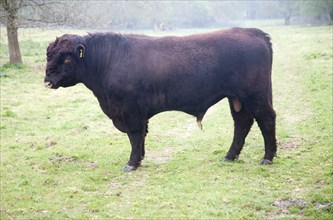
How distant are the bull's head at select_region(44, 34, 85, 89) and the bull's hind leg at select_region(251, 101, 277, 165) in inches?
130

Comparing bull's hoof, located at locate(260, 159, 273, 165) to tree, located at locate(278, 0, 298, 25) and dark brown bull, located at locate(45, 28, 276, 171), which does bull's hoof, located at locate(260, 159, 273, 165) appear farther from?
tree, located at locate(278, 0, 298, 25)

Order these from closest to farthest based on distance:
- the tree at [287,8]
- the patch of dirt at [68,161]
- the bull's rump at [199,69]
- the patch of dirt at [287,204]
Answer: the patch of dirt at [287,204]
the bull's rump at [199,69]
the patch of dirt at [68,161]
the tree at [287,8]

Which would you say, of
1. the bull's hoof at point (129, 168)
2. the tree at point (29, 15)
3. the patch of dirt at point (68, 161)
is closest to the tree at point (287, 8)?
the tree at point (29, 15)

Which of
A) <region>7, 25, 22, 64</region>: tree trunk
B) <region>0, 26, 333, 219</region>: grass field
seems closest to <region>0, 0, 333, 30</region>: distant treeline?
<region>7, 25, 22, 64</region>: tree trunk

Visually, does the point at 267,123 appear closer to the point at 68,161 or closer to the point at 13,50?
the point at 68,161

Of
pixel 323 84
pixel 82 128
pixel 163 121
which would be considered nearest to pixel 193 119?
pixel 163 121

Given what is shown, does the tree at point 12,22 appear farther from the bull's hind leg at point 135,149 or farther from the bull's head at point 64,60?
the bull's hind leg at point 135,149

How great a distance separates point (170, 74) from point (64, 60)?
6.48 ft

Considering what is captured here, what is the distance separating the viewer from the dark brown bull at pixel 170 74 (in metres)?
7.73

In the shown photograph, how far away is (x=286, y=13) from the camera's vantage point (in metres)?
64.8

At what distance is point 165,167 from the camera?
818cm

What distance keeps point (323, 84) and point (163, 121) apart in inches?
249

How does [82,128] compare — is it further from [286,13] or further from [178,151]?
[286,13]

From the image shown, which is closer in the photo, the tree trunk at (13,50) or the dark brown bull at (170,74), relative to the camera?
the dark brown bull at (170,74)
